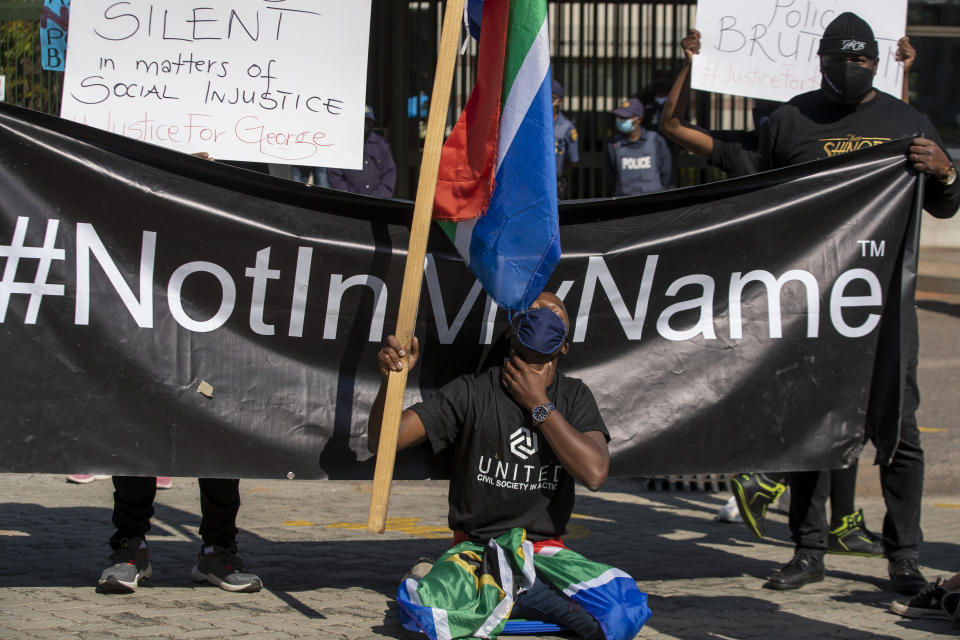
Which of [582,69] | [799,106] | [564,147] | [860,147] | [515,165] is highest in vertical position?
[582,69]

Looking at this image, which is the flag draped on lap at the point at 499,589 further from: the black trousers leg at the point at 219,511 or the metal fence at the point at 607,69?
the metal fence at the point at 607,69

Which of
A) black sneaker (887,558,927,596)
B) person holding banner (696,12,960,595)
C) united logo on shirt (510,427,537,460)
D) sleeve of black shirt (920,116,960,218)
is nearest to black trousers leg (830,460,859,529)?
person holding banner (696,12,960,595)

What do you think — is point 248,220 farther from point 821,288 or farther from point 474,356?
point 821,288

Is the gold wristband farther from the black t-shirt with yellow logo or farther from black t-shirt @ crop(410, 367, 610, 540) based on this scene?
black t-shirt @ crop(410, 367, 610, 540)

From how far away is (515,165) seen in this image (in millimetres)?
4633

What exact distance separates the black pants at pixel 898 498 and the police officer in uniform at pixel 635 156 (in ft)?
20.1

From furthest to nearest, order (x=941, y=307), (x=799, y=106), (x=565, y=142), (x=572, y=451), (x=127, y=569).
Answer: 1. (x=941, y=307)
2. (x=565, y=142)
3. (x=799, y=106)
4. (x=127, y=569)
5. (x=572, y=451)

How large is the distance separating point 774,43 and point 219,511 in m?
3.32

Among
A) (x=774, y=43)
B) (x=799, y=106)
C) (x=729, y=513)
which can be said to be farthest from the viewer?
(x=729, y=513)

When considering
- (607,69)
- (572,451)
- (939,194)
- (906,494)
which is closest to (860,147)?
(939,194)

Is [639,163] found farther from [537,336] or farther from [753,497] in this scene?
[537,336]

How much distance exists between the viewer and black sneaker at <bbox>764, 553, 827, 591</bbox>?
17.5 ft

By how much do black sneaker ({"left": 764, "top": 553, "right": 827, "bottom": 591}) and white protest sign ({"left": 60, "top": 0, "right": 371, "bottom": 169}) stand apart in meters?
2.41

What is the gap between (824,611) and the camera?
16.4ft
